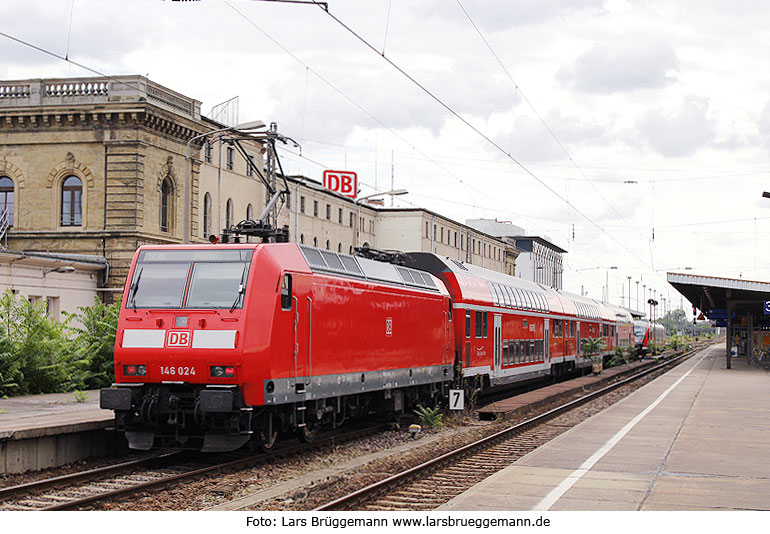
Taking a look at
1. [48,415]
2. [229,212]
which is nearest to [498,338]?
[48,415]

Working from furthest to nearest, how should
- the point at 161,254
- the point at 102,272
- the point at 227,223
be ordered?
the point at 227,223, the point at 102,272, the point at 161,254

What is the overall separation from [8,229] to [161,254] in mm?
29844

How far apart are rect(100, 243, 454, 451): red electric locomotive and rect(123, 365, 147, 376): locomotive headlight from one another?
0.01m

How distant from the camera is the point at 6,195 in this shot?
1646 inches

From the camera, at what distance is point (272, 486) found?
12.4 metres

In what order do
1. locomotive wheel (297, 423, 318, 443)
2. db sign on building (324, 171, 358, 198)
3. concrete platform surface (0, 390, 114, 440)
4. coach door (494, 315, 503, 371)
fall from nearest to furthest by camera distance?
1. concrete platform surface (0, 390, 114, 440)
2. locomotive wheel (297, 423, 318, 443)
3. coach door (494, 315, 503, 371)
4. db sign on building (324, 171, 358, 198)

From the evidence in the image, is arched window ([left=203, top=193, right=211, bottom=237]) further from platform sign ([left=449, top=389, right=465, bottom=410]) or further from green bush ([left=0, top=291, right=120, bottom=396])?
platform sign ([left=449, top=389, right=465, bottom=410])

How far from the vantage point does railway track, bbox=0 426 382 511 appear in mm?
10820

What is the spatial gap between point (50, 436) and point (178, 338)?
90.5 inches

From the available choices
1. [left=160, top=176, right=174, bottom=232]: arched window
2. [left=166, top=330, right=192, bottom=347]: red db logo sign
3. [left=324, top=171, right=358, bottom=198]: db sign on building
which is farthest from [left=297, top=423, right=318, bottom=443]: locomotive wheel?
[left=324, top=171, right=358, bottom=198]: db sign on building

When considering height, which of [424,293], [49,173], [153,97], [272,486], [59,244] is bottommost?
[272,486]
